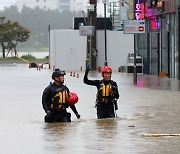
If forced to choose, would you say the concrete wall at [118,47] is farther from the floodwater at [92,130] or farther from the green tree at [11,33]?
the floodwater at [92,130]

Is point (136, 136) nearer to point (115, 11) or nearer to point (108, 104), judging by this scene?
point (108, 104)

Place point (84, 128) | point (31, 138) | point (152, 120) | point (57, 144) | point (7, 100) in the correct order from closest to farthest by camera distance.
A: point (57, 144), point (31, 138), point (84, 128), point (152, 120), point (7, 100)

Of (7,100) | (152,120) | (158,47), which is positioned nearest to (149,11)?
(158,47)

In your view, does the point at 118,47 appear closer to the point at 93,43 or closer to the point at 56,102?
the point at 93,43

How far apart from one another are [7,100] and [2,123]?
9.37 metres

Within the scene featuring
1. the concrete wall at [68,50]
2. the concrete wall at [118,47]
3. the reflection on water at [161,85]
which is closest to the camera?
the reflection on water at [161,85]

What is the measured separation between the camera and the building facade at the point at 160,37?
4541 cm

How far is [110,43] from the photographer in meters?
65.2

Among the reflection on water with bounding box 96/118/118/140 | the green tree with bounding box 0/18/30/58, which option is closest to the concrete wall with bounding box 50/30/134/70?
Result: the green tree with bounding box 0/18/30/58

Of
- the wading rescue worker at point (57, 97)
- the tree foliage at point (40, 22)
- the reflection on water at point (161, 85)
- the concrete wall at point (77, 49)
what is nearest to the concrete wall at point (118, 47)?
the concrete wall at point (77, 49)

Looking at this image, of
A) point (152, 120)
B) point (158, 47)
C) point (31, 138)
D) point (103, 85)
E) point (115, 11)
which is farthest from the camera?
point (115, 11)

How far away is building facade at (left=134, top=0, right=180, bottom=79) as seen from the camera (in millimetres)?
45406

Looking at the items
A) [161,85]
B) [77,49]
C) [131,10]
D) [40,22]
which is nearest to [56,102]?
[161,85]

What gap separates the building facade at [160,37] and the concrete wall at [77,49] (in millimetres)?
7561
